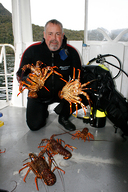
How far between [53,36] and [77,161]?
1819mm

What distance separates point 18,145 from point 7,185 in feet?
2.13

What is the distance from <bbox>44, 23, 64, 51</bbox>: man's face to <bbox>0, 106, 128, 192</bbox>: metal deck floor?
4.66ft

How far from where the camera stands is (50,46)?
7.17 ft

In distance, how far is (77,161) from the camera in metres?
1.54

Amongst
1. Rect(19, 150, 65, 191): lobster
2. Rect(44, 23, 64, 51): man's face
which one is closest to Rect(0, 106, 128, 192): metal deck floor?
Rect(19, 150, 65, 191): lobster

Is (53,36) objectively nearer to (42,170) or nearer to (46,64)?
(46,64)

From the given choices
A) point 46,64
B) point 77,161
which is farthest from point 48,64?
point 77,161

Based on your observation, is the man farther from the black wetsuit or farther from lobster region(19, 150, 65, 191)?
lobster region(19, 150, 65, 191)

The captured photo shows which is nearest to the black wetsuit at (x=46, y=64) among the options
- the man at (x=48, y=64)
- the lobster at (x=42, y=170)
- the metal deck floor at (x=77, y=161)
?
the man at (x=48, y=64)

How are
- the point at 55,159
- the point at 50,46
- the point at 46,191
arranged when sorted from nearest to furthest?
the point at 46,191
the point at 55,159
the point at 50,46

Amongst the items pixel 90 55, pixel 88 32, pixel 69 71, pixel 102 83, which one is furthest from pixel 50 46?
pixel 88 32

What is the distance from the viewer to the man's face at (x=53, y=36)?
207 cm

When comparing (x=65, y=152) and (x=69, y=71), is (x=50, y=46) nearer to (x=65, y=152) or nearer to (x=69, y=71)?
(x=69, y=71)

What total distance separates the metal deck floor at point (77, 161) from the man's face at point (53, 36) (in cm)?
142
